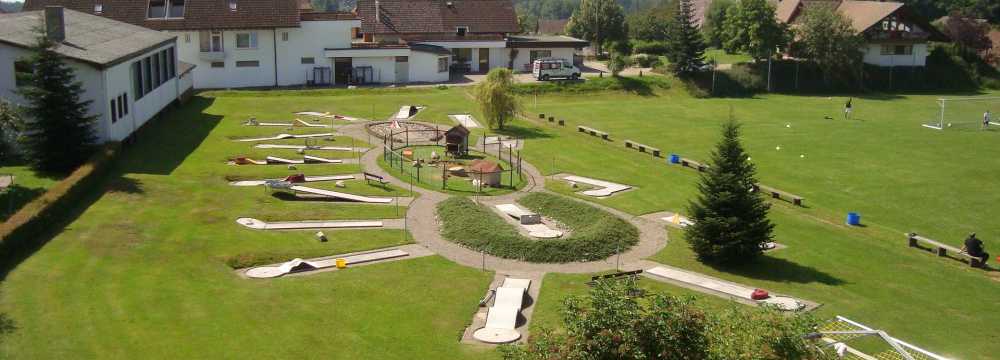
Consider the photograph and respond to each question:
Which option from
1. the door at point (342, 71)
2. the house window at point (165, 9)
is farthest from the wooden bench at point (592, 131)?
the house window at point (165, 9)

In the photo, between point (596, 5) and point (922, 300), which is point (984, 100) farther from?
point (922, 300)

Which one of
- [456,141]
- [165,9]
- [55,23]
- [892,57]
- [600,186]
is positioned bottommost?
[600,186]

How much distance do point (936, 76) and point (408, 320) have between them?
80.8 m

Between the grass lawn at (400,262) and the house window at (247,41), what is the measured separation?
14.6 m

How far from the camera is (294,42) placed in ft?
259

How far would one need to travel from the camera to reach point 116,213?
3716 centimetres

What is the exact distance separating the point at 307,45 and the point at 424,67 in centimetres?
1023

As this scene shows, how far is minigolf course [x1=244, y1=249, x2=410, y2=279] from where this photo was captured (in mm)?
31700

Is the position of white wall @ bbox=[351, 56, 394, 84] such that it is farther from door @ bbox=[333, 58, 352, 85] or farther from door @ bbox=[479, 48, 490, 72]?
door @ bbox=[479, 48, 490, 72]

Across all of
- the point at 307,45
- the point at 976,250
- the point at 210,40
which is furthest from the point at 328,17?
the point at 976,250

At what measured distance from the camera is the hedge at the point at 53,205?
3161 cm

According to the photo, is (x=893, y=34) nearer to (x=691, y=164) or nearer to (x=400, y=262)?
(x=691, y=164)

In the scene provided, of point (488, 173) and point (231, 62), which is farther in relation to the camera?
point (231, 62)

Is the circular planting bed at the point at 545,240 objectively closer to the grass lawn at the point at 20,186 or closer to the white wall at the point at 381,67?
the grass lawn at the point at 20,186
